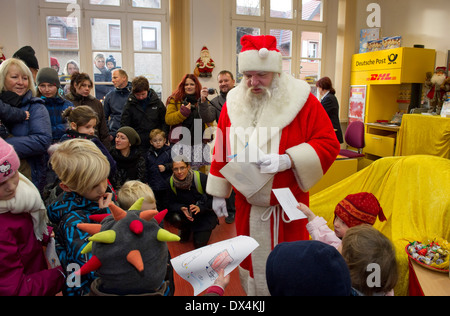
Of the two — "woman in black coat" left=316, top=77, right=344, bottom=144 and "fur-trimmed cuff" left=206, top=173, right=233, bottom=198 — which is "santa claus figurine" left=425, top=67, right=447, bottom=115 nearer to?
"woman in black coat" left=316, top=77, right=344, bottom=144

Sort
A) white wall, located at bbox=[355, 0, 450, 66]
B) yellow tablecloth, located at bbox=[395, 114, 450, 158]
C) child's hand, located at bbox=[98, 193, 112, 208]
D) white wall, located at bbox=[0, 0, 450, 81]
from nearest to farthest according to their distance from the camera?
child's hand, located at bbox=[98, 193, 112, 208], yellow tablecloth, located at bbox=[395, 114, 450, 158], white wall, located at bbox=[0, 0, 450, 81], white wall, located at bbox=[355, 0, 450, 66]

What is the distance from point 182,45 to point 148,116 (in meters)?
2.23

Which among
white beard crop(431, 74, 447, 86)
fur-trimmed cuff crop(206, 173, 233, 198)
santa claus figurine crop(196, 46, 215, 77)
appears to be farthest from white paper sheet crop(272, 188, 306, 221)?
white beard crop(431, 74, 447, 86)

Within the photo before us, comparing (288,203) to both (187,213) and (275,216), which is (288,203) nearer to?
(275,216)

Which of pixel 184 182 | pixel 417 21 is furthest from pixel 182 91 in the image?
pixel 417 21

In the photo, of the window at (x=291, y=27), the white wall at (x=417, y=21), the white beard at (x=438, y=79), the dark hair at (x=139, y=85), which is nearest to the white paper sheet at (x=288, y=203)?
the dark hair at (x=139, y=85)

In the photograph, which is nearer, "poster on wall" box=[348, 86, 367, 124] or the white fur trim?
the white fur trim

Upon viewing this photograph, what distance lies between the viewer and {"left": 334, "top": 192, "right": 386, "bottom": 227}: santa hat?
1.74 metres

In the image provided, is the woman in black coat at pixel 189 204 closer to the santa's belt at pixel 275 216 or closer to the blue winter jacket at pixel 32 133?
the blue winter jacket at pixel 32 133

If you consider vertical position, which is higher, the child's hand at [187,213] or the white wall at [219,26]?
the white wall at [219,26]

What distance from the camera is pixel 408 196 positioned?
257cm

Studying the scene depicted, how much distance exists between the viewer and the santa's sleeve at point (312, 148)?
1592 mm

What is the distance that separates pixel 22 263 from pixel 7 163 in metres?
0.34

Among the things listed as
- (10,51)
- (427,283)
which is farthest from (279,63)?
(10,51)
